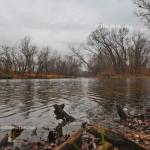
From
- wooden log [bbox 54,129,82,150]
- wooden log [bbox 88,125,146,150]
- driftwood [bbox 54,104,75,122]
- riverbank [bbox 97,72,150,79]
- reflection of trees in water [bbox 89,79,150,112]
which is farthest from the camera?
riverbank [bbox 97,72,150,79]

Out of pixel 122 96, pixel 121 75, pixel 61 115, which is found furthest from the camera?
pixel 121 75

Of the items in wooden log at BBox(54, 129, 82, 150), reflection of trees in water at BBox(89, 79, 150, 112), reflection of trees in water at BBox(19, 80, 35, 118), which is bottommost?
reflection of trees in water at BBox(19, 80, 35, 118)

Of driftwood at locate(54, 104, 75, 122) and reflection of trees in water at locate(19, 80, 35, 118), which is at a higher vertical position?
driftwood at locate(54, 104, 75, 122)

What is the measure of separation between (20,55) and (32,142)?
384 feet

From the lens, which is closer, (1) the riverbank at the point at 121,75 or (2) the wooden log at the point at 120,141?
(2) the wooden log at the point at 120,141

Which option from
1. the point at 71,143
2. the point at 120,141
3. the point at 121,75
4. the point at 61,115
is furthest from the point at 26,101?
the point at 121,75

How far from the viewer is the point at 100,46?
4122 inches

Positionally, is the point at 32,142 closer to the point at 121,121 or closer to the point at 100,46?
the point at 121,121

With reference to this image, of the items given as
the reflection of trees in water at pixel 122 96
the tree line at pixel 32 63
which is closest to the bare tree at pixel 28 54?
the tree line at pixel 32 63

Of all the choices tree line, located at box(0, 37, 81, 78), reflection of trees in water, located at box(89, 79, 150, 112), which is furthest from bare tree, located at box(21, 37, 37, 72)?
reflection of trees in water, located at box(89, 79, 150, 112)

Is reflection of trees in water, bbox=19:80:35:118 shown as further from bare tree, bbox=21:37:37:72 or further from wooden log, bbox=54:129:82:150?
bare tree, bbox=21:37:37:72

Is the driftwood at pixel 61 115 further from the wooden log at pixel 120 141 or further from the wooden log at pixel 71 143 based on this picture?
the wooden log at pixel 120 141

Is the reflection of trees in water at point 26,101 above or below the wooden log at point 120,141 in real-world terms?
below

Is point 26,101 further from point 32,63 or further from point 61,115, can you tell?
point 32,63
